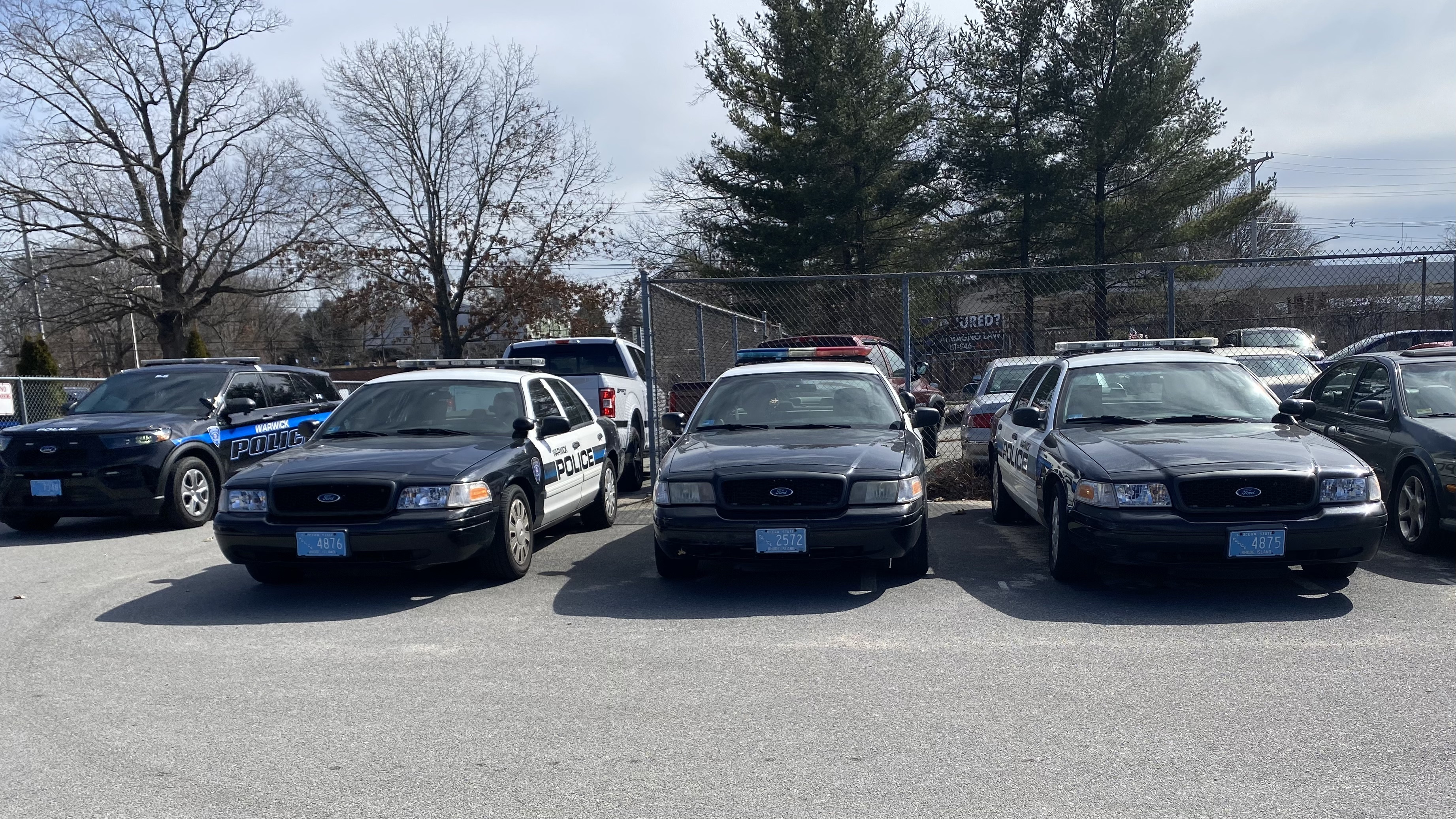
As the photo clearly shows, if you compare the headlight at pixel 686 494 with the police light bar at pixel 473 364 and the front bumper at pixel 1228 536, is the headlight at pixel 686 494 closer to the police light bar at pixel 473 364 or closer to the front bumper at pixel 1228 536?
the front bumper at pixel 1228 536

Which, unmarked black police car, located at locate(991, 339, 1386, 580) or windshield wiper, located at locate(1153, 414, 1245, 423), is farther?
windshield wiper, located at locate(1153, 414, 1245, 423)

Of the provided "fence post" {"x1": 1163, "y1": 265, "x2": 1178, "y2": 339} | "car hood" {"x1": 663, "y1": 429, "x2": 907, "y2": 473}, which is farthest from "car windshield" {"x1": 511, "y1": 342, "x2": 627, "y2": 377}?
"fence post" {"x1": 1163, "y1": 265, "x2": 1178, "y2": 339}

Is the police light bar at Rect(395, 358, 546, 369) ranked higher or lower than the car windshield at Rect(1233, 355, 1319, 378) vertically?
higher

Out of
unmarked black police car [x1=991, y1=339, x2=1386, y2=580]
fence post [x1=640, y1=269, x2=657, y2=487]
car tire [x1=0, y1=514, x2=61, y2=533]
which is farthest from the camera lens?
fence post [x1=640, y1=269, x2=657, y2=487]

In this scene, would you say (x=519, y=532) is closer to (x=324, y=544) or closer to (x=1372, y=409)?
(x=324, y=544)

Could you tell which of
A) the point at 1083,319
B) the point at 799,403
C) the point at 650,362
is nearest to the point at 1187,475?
the point at 799,403

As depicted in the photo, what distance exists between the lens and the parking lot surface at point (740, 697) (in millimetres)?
3781

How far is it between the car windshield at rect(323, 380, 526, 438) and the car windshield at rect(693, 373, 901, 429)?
5.20 ft

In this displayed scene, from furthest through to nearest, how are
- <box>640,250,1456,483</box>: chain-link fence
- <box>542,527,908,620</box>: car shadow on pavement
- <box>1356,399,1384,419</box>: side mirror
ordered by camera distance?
<box>640,250,1456,483</box>: chain-link fence
<box>1356,399,1384,419</box>: side mirror
<box>542,527,908,620</box>: car shadow on pavement

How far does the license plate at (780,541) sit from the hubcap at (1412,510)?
463 cm

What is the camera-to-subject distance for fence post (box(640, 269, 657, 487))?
11.2 meters

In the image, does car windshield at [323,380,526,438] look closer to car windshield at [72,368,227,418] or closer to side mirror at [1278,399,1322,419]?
car windshield at [72,368,227,418]

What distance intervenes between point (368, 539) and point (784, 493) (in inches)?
103

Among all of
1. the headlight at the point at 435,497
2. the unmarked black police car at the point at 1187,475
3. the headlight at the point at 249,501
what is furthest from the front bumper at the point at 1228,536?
the headlight at the point at 249,501
